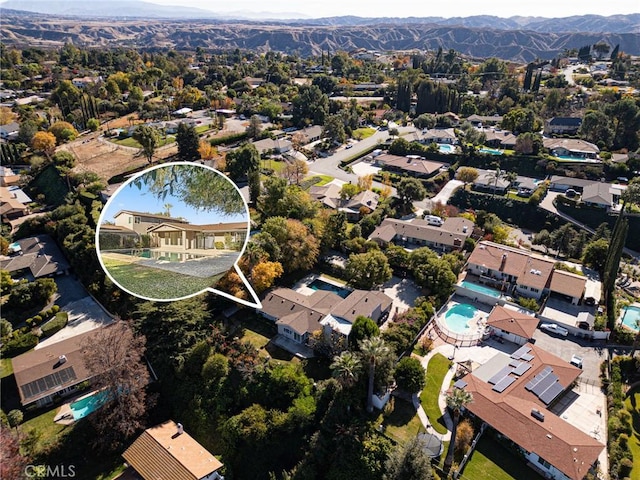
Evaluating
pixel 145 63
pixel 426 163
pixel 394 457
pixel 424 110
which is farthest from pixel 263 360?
pixel 145 63

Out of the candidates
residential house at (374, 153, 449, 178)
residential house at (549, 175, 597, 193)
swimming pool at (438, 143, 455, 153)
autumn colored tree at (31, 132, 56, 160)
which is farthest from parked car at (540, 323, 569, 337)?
autumn colored tree at (31, 132, 56, 160)

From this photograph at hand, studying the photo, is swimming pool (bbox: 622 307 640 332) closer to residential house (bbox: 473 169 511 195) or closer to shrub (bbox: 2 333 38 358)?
residential house (bbox: 473 169 511 195)

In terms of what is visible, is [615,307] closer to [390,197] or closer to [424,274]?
[424,274]

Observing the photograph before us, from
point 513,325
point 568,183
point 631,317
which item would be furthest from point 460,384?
point 568,183

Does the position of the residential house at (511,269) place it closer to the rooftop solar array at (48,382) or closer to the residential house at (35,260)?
the rooftop solar array at (48,382)

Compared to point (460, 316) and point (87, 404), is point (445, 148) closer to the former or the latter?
point (460, 316)

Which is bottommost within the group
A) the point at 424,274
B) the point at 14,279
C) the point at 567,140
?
the point at 14,279
